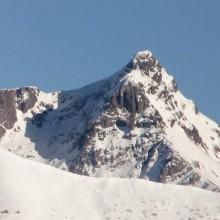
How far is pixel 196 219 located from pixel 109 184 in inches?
522

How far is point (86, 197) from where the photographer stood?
116188 mm

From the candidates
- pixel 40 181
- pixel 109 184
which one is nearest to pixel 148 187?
pixel 109 184

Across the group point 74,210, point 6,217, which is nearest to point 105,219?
point 74,210

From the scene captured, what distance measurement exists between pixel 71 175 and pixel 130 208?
38.0 ft

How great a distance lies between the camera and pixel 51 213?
358 feet

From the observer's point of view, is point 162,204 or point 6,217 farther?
point 162,204

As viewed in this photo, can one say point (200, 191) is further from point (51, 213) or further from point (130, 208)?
point (51, 213)

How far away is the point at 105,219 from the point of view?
11044cm

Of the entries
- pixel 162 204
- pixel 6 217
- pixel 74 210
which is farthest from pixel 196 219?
pixel 6 217

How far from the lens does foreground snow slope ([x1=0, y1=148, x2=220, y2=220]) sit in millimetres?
110312

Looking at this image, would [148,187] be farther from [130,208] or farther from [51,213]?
[51,213]

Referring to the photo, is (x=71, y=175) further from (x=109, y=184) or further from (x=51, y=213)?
(x=51, y=213)

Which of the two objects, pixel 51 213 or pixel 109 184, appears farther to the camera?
pixel 109 184

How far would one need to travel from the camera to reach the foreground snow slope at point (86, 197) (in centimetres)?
11031
